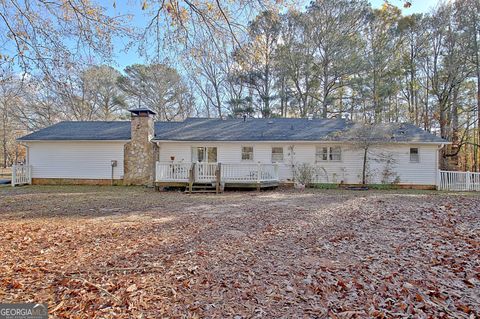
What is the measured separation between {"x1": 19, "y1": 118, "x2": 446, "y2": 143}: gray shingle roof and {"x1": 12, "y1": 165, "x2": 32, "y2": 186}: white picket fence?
155 centimetres

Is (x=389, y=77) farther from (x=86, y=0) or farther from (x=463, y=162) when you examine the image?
(x=86, y=0)

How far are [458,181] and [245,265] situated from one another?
14.5 meters

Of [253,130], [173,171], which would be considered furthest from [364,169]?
[173,171]

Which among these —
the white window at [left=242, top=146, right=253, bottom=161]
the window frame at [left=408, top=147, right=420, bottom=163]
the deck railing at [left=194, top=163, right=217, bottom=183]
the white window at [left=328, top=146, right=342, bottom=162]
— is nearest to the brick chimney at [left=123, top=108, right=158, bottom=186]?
the deck railing at [left=194, top=163, right=217, bottom=183]

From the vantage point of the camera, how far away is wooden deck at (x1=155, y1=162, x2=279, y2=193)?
11.3m

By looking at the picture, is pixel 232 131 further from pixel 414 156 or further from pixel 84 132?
pixel 414 156

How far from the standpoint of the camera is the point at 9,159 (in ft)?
109

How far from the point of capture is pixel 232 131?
1474 cm

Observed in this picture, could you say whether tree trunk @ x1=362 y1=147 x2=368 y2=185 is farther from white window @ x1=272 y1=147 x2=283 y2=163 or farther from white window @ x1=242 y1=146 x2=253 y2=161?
white window @ x1=242 y1=146 x2=253 y2=161

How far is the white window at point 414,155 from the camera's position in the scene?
13.4 m

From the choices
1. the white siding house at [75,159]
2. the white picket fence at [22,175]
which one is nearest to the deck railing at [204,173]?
the white siding house at [75,159]

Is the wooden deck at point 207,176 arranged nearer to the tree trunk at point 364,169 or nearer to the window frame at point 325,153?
the window frame at point 325,153

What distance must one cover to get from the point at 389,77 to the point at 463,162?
9585 millimetres

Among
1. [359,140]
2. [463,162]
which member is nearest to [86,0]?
[359,140]
